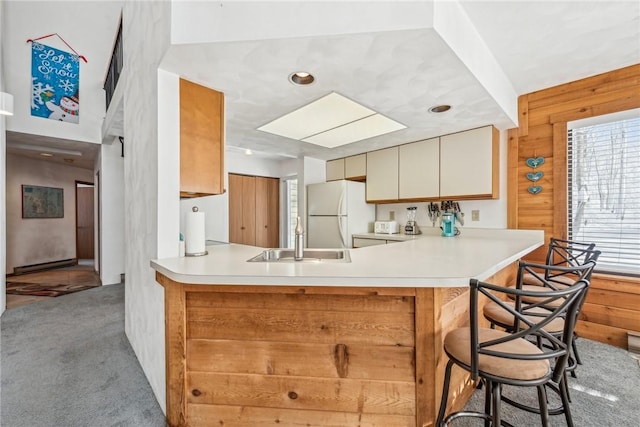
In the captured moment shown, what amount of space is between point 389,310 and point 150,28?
2.30m

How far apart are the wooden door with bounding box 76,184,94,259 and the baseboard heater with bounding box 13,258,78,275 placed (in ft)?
3.69

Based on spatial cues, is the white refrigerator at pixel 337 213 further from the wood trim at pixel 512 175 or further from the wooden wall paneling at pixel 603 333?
the wooden wall paneling at pixel 603 333

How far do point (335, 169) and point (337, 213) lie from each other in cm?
92

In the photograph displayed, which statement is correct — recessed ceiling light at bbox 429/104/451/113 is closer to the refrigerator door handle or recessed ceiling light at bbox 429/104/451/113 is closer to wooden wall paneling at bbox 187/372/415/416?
the refrigerator door handle

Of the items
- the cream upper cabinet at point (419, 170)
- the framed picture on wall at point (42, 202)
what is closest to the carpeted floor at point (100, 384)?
the cream upper cabinet at point (419, 170)

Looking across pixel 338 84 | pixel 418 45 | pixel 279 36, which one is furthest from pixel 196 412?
pixel 418 45

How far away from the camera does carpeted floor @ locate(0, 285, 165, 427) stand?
1683 mm

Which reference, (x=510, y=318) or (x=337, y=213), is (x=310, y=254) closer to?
(x=510, y=318)

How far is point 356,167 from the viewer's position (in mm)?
4176

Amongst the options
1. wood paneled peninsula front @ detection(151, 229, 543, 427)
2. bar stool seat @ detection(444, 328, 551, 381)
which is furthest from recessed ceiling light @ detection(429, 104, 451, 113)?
bar stool seat @ detection(444, 328, 551, 381)

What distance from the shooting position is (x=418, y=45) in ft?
5.03

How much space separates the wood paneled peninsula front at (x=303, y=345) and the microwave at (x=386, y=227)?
2272mm

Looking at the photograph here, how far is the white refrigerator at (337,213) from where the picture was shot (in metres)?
3.89

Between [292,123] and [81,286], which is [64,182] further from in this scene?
[292,123]
